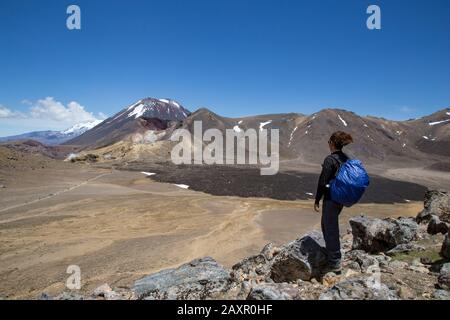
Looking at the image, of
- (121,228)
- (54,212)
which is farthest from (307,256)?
(54,212)

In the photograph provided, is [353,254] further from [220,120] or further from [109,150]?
[220,120]

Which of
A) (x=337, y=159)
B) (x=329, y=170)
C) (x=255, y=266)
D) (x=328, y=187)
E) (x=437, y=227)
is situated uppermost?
(x=337, y=159)

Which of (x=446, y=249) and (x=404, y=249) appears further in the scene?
(x=404, y=249)

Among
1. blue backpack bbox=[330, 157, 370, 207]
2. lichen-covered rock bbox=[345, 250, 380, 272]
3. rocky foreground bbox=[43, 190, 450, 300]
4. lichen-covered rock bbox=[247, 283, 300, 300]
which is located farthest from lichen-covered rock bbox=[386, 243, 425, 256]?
lichen-covered rock bbox=[247, 283, 300, 300]

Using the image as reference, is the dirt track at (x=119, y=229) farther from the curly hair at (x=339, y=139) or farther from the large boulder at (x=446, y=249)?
the large boulder at (x=446, y=249)

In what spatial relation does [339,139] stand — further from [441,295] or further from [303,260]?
[441,295]

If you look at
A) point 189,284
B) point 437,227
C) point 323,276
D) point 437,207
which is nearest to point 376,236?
point 437,227

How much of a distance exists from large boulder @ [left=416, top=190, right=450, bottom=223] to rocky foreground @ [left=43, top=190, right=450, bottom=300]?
3.88 m

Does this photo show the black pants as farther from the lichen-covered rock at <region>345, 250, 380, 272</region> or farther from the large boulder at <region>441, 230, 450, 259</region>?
the large boulder at <region>441, 230, 450, 259</region>

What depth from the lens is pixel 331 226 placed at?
238 inches

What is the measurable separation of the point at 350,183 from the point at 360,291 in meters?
1.63

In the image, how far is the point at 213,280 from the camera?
7.00m

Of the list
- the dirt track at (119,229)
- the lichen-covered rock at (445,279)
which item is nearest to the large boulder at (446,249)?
→ the lichen-covered rock at (445,279)

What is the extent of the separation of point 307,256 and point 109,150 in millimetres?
100716
